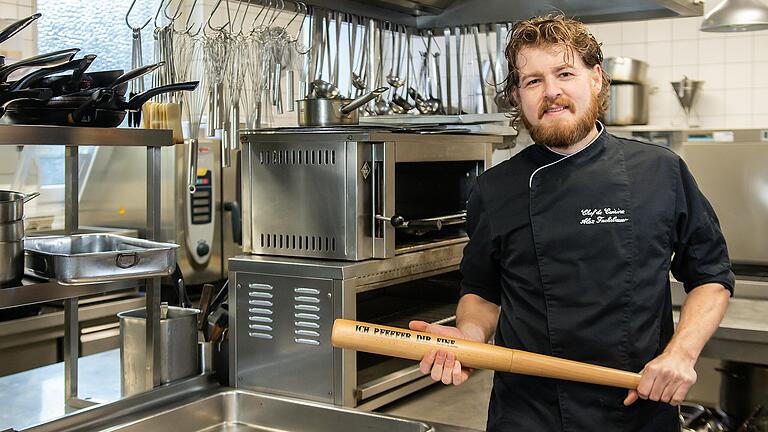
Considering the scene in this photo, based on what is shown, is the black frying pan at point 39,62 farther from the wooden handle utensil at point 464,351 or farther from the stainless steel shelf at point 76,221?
the wooden handle utensil at point 464,351

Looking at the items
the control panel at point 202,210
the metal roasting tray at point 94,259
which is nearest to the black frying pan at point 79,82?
the metal roasting tray at point 94,259

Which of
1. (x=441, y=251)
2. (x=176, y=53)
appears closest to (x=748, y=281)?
(x=441, y=251)

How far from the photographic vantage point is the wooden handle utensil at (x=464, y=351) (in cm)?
143

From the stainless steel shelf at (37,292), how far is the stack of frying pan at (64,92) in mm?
323

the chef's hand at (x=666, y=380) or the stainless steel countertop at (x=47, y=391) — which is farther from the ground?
the chef's hand at (x=666, y=380)

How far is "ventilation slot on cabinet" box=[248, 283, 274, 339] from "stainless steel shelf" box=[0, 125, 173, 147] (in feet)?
1.33

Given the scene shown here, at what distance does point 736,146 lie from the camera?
4395 mm

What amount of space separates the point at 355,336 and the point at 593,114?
609 mm

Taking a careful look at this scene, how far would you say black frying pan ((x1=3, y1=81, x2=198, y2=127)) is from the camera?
1649 mm

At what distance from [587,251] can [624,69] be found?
4131 millimetres

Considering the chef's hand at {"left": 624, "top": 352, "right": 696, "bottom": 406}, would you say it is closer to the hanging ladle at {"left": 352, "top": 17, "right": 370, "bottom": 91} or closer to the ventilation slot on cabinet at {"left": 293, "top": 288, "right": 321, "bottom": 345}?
the ventilation slot on cabinet at {"left": 293, "top": 288, "right": 321, "bottom": 345}

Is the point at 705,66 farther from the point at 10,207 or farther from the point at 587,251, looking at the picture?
the point at 10,207

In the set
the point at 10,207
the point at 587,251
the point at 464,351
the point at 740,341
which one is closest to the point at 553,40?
the point at 587,251

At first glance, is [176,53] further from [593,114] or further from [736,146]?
[736,146]
